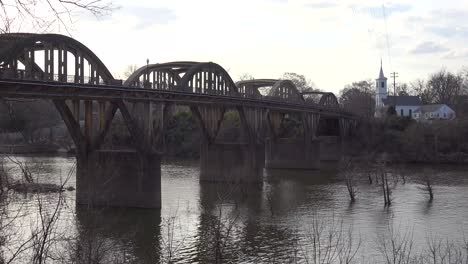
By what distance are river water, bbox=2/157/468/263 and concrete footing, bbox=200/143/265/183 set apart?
2104 mm

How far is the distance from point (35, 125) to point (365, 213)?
76.3 metres

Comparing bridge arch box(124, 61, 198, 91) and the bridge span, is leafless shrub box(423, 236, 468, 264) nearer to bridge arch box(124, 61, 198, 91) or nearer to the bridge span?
the bridge span

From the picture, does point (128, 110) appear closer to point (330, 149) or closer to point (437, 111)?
point (330, 149)

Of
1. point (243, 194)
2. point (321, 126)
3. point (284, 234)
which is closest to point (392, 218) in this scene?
point (284, 234)

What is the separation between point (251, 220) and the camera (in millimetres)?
36875

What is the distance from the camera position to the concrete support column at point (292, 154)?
261 ft

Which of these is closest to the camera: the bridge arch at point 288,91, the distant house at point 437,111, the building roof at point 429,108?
the bridge arch at point 288,91

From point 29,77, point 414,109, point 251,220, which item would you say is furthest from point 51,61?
point 414,109

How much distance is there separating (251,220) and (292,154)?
44.9m

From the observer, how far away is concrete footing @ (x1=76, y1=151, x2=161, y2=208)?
39.7 meters

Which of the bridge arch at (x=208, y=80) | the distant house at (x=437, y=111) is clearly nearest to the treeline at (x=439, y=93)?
the distant house at (x=437, y=111)

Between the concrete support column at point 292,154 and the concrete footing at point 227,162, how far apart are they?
20.9 meters

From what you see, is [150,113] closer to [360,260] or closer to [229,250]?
[229,250]

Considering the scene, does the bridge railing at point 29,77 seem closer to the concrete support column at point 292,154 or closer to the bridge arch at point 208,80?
the bridge arch at point 208,80
